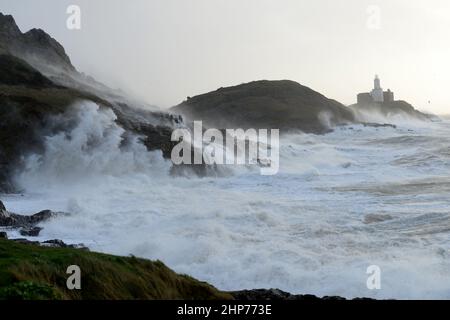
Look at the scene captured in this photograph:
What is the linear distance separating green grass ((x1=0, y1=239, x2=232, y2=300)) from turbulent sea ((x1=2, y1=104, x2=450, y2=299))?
15.1 ft

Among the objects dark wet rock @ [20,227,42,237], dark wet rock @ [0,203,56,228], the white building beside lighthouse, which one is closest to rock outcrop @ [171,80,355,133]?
the white building beside lighthouse

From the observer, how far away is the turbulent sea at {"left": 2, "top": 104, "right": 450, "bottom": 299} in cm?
1616

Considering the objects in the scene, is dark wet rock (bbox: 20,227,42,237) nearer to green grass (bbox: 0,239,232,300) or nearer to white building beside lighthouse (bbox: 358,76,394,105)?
green grass (bbox: 0,239,232,300)

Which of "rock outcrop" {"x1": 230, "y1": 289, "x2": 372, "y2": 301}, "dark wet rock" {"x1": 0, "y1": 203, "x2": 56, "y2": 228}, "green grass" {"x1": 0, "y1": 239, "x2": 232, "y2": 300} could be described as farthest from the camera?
"dark wet rock" {"x1": 0, "y1": 203, "x2": 56, "y2": 228}

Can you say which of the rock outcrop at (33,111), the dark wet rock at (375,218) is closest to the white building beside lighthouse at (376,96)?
the rock outcrop at (33,111)

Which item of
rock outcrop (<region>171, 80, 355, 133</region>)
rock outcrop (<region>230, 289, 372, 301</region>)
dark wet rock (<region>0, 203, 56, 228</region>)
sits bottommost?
rock outcrop (<region>230, 289, 372, 301</region>)

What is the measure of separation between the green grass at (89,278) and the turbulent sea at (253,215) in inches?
181

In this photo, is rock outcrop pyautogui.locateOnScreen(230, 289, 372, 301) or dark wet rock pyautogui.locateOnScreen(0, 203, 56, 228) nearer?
rock outcrop pyautogui.locateOnScreen(230, 289, 372, 301)

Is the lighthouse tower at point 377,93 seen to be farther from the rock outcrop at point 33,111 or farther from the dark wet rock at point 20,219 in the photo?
the dark wet rock at point 20,219

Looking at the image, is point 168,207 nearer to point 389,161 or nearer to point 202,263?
point 202,263

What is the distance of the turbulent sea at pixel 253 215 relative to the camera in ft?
53.0
